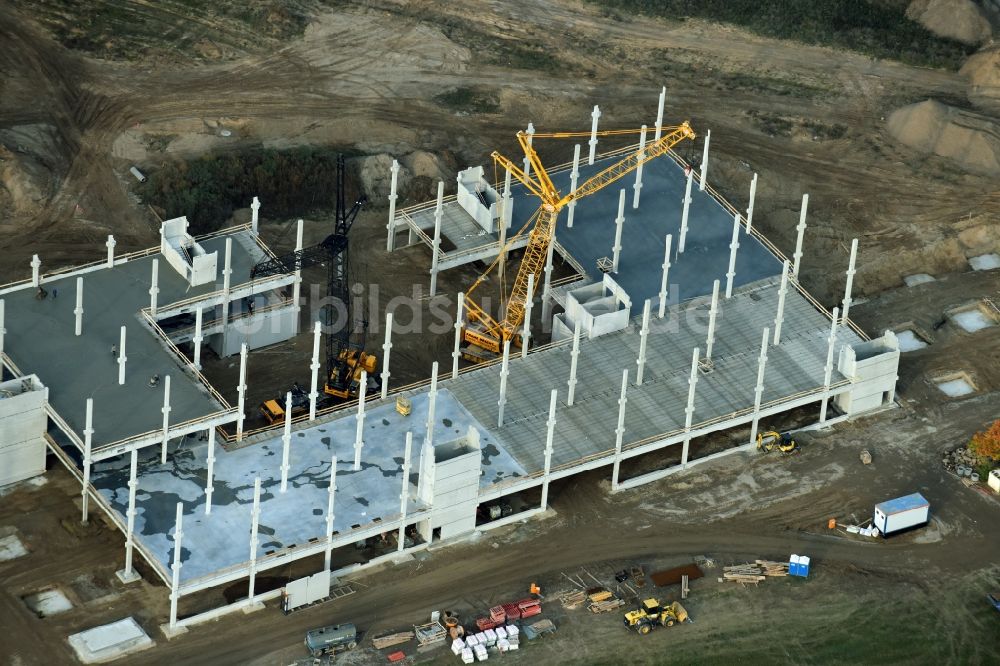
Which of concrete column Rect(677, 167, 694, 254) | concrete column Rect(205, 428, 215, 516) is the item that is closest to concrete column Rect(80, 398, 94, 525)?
concrete column Rect(205, 428, 215, 516)

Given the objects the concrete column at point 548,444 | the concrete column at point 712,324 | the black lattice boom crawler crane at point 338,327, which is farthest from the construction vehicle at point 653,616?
the black lattice boom crawler crane at point 338,327

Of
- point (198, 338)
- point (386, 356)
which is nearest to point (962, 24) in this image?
point (386, 356)

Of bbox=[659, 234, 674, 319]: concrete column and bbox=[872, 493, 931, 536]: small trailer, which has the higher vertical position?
bbox=[659, 234, 674, 319]: concrete column

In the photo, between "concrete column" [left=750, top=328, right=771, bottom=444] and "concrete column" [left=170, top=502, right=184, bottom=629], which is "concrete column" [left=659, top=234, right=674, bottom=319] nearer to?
"concrete column" [left=750, top=328, right=771, bottom=444]

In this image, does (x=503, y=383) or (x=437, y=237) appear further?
(x=437, y=237)

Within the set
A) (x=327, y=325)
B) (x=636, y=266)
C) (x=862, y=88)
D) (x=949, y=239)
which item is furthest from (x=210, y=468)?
(x=862, y=88)

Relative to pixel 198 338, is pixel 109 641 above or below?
below

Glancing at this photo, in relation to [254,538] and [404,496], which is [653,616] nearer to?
[404,496]
